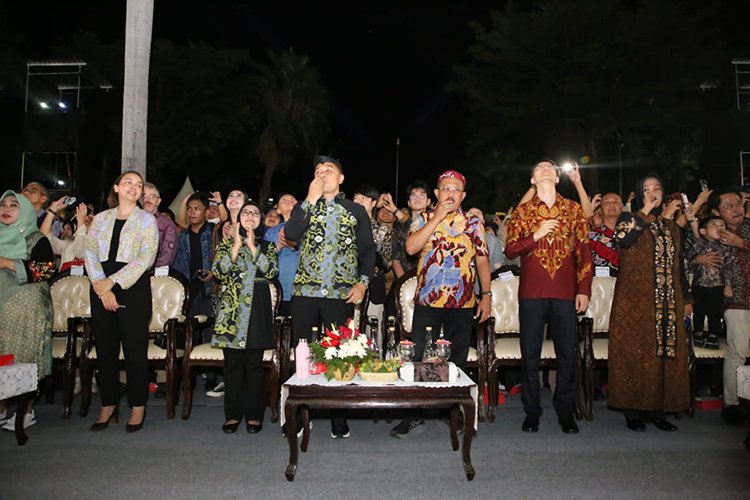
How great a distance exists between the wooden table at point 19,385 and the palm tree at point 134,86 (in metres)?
3.41

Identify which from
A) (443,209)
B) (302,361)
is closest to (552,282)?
(443,209)

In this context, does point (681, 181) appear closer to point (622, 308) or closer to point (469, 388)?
point (622, 308)

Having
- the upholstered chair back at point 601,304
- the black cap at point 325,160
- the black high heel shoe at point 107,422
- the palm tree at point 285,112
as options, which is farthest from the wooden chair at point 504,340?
the palm tree at point 285,112

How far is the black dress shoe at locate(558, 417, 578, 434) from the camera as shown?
14.1 ft

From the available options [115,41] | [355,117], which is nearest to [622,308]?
[115,41]

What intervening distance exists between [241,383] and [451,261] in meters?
1.75

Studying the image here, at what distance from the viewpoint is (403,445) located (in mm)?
4020

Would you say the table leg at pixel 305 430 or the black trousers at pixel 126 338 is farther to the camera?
the black trousers at pixel 126 338

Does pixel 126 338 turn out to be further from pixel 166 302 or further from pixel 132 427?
pixel 166 302

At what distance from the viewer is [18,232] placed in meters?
4.38

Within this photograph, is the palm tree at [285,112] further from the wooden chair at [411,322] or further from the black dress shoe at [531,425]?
the black dress shoe at [531,425]

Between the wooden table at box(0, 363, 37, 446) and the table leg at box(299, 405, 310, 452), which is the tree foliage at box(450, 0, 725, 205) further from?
the wooden table at box(0, 363, 37, 446)

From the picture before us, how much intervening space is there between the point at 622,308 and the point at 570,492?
1762 millimetres

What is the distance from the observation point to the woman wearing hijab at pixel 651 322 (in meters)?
4.41
